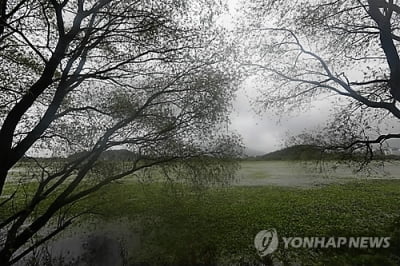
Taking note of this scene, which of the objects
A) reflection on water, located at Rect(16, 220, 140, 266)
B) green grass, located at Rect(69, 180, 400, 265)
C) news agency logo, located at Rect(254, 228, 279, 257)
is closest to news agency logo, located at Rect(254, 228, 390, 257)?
news agency logo, located at Rect(254, 228, 279, 257)

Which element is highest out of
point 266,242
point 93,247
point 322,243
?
point 322,243

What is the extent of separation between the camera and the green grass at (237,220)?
8836 millimetres

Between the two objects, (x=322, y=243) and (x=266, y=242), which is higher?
(x=322, y=243)

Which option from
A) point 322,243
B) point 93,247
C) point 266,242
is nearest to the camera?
point 322,243

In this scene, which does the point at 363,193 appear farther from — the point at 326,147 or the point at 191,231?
the point at 191,231

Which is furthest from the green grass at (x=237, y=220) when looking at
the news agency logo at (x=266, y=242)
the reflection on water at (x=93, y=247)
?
the reflection on water at (x=93, y=247)

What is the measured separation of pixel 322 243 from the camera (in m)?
8.81

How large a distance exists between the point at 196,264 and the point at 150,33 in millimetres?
7232

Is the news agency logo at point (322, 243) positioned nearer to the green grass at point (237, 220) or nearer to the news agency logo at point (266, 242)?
the news agency logo at point (266, 242)

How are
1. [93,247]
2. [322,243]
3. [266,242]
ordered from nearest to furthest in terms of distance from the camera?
[322,243]
[266,242]
[93,247]

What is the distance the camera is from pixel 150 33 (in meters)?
6.19

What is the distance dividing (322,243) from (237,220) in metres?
4.18

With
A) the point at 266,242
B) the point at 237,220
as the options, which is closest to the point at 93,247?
the point at 237,220

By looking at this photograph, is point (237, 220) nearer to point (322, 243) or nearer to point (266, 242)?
point (266, 242)
